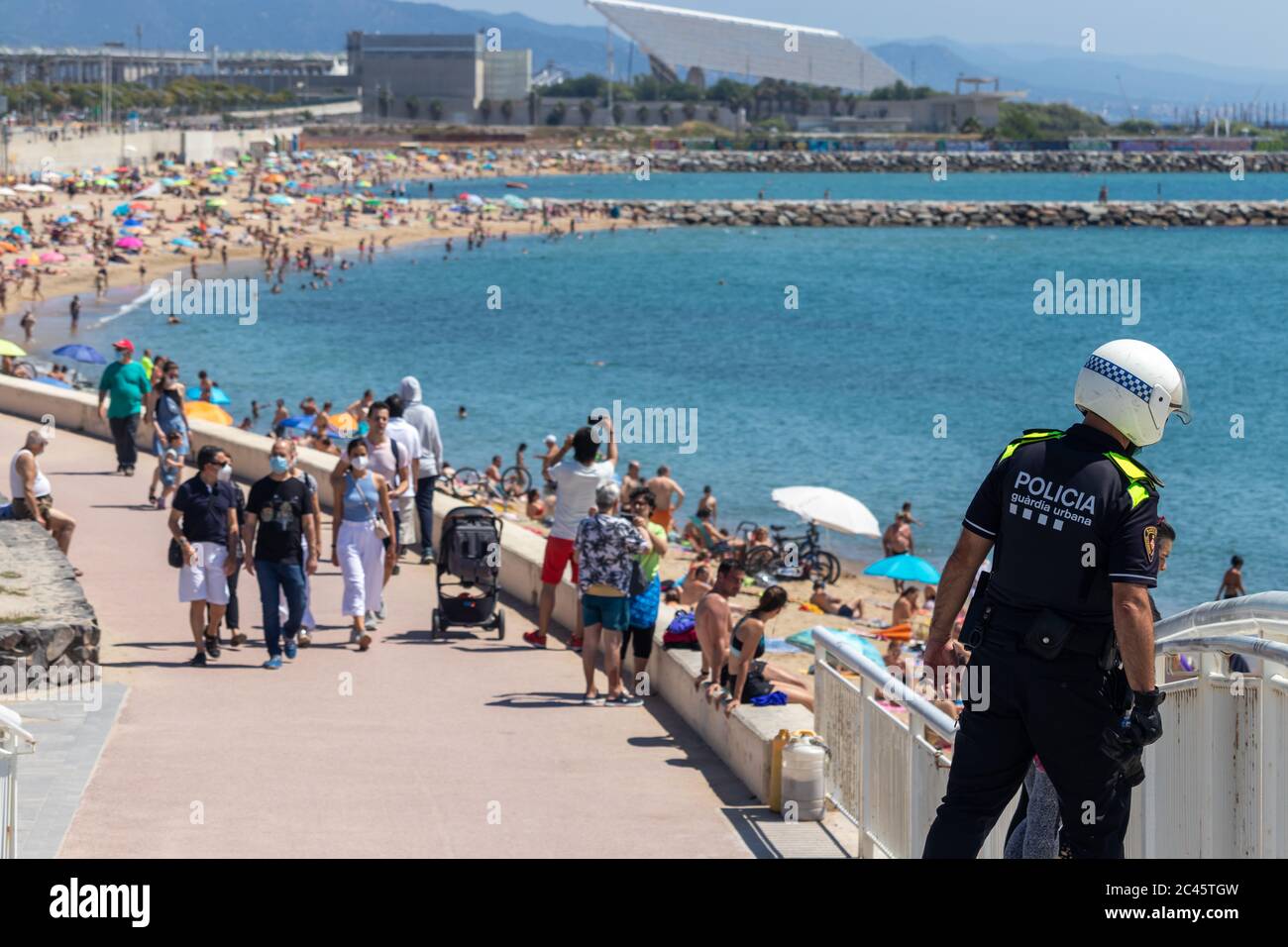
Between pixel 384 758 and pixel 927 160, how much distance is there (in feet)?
587

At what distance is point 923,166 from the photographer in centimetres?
18075

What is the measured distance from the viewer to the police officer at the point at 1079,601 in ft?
12.7

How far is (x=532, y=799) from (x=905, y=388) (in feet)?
137

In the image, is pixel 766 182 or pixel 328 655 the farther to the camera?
pixel 766 182

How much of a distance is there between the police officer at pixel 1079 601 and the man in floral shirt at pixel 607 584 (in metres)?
5.45

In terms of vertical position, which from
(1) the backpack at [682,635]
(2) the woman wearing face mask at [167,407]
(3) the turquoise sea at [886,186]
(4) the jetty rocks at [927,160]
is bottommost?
(1) the backpack at [682,635]

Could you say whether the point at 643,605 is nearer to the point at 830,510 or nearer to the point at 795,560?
the point at 795,560

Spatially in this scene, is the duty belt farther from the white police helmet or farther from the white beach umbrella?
the white beach umbrella

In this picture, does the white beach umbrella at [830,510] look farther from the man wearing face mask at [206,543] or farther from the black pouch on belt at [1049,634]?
the black pouch on belt at [1049,634]

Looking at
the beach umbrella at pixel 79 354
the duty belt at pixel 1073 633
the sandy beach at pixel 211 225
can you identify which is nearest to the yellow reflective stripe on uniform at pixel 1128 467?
the duty belt at pixel 1073 633

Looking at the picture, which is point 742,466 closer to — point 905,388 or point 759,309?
point 905,388

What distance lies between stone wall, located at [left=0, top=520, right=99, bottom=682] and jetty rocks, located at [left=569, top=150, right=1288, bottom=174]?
16349cm
